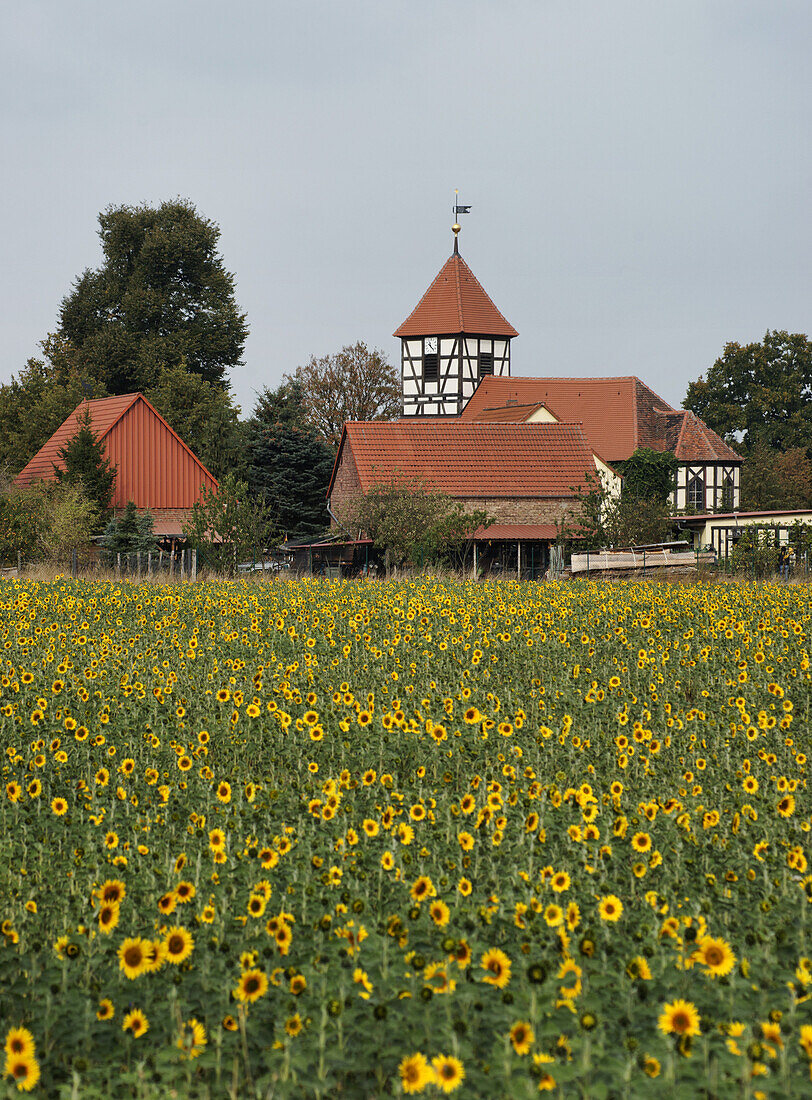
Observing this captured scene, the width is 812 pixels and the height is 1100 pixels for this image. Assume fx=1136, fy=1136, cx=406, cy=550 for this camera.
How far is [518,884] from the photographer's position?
4.44 metres

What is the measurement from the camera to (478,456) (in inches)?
1597

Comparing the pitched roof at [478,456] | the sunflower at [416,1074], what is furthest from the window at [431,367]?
the sunflower at [416,1074]

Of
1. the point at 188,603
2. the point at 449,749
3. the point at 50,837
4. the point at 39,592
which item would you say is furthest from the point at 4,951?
the point at 39,592

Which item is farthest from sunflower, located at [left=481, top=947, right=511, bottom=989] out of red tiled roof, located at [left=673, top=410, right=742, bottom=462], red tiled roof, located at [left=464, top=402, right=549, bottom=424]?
red tiled roof, located at [left=673, top=410, right=742, bottom=462]

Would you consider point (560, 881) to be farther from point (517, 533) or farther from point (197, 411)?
point (197, 411)

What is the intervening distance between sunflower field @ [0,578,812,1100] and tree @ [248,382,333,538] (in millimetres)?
35788

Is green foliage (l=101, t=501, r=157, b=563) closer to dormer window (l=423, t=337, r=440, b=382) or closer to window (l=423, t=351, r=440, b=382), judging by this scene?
window (l=423, t=351, r=440, b=382)

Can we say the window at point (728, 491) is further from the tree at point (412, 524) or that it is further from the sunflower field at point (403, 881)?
the sunflower field at point (403, 881)

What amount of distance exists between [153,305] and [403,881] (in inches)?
2186

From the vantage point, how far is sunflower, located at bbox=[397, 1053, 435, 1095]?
2645mm

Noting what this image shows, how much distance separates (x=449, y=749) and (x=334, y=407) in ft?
182

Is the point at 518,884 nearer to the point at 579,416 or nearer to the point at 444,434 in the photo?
the point at 444,434

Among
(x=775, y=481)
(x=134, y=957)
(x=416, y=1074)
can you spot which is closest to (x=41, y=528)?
(x=134, y=957)

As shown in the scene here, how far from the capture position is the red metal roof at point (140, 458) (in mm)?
42719
